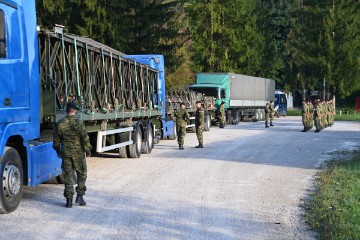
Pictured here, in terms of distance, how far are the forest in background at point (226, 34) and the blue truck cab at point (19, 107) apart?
27963 mm

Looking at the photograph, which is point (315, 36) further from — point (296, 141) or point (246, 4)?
point (296, 141)

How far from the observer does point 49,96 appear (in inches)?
439

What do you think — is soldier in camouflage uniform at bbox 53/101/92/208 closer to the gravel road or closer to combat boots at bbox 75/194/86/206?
combat boots at bbox 75/194/86/206

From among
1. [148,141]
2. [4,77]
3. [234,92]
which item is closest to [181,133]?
[148,141]

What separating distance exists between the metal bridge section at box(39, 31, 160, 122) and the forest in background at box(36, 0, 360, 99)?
20077mm

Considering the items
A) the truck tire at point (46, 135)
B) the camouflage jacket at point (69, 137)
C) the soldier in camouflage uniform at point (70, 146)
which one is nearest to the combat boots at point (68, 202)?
the soldier in camouflage uniform at point (70, 146)


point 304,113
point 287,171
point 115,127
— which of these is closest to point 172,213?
point 287,171

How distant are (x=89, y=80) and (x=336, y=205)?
6979 mm

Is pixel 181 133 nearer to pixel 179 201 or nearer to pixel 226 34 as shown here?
pixel 179 201

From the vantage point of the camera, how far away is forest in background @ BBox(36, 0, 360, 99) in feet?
132

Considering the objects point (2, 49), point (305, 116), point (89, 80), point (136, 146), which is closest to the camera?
point (2, 49)

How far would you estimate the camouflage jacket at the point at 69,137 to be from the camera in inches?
385

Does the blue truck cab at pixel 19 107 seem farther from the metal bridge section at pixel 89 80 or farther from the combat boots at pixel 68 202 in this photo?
the metal bridge section at pixel 89 80

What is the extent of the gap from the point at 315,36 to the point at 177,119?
4180cm
